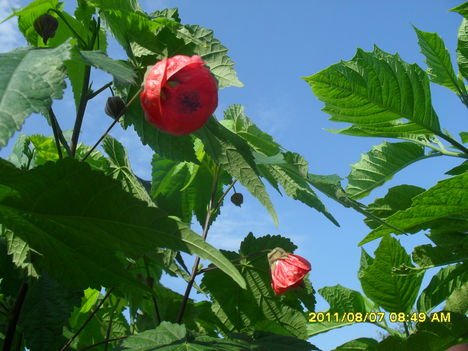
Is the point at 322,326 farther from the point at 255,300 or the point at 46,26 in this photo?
the point at 46,26

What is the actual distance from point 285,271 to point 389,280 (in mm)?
383

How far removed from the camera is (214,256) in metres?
0.85

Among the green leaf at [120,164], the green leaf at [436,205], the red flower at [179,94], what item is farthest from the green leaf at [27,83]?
the green leaf at [436,205]

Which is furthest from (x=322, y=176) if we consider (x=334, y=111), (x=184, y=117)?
(x=184, y=117)

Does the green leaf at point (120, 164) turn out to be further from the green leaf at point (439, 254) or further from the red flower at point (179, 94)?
the green leaf at point (439, 254)

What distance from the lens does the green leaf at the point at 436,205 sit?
1.45 metres

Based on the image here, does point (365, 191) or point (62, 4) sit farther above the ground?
point (62, 4)

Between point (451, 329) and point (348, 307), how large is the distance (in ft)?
1.51

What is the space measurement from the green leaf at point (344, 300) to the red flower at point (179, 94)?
1009mm

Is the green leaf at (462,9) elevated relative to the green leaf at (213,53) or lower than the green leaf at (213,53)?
elevated

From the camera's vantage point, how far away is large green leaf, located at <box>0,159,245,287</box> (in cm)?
86

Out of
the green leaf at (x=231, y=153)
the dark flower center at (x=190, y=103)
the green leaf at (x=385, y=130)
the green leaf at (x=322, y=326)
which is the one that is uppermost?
the green leaf at (x=385, y=130)

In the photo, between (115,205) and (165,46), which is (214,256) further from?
(165,46)

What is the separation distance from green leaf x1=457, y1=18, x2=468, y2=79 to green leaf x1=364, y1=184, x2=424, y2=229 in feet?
1.23
